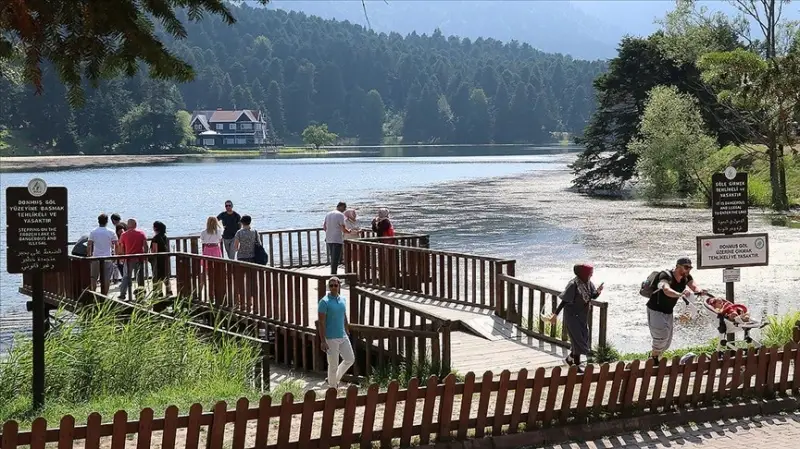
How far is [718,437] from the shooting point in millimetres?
9820

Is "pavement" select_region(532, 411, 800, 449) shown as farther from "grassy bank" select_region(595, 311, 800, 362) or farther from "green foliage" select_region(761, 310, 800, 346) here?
"green foliage" select_region(761, 310, 800, 346)

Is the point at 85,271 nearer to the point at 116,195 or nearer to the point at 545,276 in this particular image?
the point at 545,276

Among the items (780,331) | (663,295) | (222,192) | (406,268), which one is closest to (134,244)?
(406,268)

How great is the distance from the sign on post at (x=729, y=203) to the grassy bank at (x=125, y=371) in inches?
270

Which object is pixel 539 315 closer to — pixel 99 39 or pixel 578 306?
pixel 578 306

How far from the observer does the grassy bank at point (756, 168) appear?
5322 cm

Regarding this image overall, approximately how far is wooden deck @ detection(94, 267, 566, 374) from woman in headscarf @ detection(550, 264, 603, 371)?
0.65 metres

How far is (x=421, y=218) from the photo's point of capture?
51.8m

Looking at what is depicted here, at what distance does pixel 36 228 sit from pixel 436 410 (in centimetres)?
483

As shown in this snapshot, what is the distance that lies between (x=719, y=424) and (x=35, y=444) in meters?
6.83

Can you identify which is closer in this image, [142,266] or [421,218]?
[142,266]

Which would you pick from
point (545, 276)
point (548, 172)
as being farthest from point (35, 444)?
point (548, 172)

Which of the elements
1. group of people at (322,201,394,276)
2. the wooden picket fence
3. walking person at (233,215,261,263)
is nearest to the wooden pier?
group of people at (322,201,394,276)

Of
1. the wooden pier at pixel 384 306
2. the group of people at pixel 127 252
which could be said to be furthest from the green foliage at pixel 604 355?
the group of people at pixel 127 252
